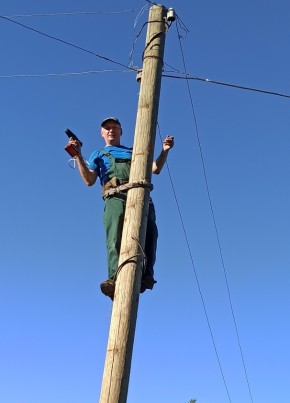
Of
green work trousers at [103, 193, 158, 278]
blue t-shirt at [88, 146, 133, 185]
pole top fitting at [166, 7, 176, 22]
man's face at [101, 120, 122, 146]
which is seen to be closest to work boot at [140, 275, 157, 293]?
green work trousers at [103, 193, 158, 278]

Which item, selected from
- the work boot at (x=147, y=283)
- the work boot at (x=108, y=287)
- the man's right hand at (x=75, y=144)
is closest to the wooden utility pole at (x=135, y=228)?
the work boot at (x=108, y=287)

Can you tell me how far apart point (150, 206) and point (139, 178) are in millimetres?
437

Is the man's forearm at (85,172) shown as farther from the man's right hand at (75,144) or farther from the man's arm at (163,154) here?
the man's arm at (163,154)

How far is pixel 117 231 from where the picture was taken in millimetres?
4406

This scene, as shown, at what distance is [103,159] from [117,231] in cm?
86

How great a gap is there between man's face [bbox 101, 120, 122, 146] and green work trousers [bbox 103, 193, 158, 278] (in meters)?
0.79

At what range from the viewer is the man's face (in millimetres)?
5277

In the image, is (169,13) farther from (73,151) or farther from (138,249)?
(138,249)

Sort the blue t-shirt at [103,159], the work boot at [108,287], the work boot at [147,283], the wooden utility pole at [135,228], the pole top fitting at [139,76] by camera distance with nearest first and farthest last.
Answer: the wooden utility pole at [135,228], the work boot at [108,287], the work boot at [147,283], the blue t-shirt at [103,159], the pole top fitting at [139,76]

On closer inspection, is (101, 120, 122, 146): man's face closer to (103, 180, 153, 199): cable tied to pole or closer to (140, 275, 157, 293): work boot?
(103, 180, 153, 199): cable tied to pole

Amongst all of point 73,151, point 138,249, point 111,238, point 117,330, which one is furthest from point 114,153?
point 117,330

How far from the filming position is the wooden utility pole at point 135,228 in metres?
3.54

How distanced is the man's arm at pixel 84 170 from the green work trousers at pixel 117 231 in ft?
0.94

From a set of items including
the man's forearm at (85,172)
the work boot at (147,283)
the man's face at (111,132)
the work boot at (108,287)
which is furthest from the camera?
the man's face at (111,132)
